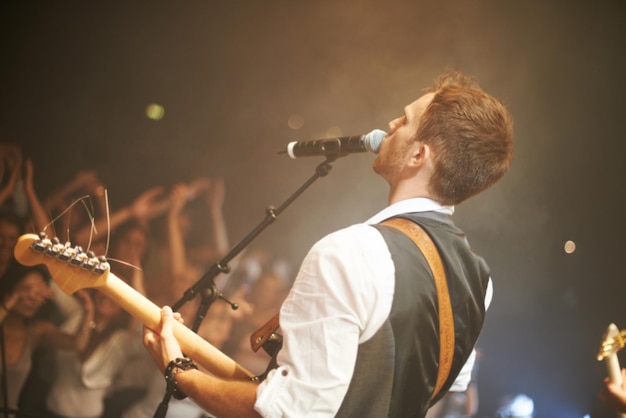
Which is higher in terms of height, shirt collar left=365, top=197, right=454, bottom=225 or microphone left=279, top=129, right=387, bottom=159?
microphone left=279, top=129, right=387, bottom=159

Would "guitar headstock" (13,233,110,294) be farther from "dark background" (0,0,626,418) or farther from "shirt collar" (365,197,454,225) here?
"dark background" (0,0,626,418)

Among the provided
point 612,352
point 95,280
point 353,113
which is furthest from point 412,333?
point 353,113

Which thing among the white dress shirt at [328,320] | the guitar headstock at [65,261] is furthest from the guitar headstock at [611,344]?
the guitar headstock at [65,261]

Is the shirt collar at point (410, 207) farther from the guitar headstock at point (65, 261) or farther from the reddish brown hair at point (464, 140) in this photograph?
the guitar headstock at point (65, 261)

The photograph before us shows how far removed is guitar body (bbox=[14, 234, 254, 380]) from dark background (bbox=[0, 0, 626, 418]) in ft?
6.85

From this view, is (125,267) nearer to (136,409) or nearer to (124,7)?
(136,409)

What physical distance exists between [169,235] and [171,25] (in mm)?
1487

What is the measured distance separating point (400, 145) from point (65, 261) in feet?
3.34

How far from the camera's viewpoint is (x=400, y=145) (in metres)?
1.47

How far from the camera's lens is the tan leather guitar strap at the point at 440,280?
3.91ft

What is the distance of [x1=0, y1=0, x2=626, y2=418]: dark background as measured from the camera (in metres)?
3.46

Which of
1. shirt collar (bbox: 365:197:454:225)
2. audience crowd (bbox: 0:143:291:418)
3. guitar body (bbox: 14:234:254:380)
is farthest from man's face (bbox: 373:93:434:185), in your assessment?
audience crowd (bbox: 0:143:291:418)

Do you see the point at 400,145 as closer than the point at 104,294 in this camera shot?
Yes

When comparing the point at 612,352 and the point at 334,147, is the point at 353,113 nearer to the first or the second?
the point at 334,147
